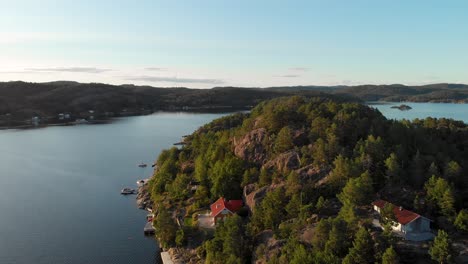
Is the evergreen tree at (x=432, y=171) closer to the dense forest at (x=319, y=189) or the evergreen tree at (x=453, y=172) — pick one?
the dense forest at (x=319, y=189)

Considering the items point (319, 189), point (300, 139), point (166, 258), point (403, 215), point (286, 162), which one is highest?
point (300, 139)

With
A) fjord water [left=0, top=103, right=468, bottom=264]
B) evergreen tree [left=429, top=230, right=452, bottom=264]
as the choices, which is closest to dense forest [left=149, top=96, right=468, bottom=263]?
evergreen tree [left=429, top=230, right=452, bottom=264]

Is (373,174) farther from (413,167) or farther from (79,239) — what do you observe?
(79,239)

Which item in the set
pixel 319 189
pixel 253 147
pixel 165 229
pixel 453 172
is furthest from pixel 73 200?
pixel 453 172

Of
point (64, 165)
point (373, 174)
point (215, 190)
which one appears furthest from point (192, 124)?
point (373, 174)

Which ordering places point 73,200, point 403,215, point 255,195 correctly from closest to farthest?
point 403,215 → point 255,195 → point 73,200

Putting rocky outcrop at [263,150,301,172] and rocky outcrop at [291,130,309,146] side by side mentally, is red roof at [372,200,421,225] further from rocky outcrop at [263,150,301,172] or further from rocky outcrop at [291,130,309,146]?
rocky outcrop at [291,130,309,146]

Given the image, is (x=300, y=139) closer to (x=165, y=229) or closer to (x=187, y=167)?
(x=165, y=229)
